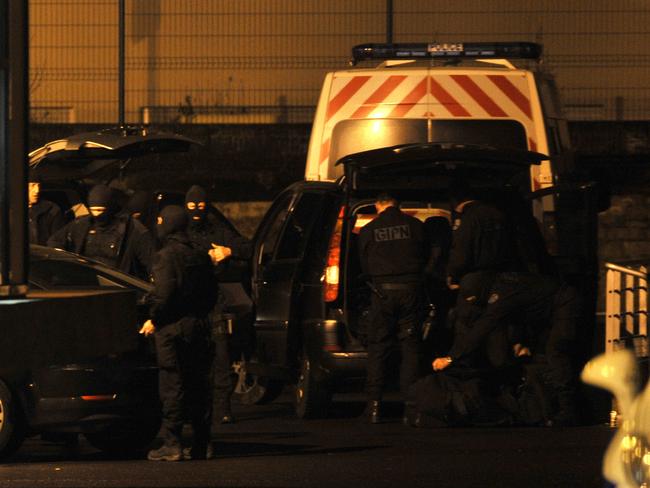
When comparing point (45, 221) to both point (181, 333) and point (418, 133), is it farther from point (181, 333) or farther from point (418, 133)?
point (181, 333)

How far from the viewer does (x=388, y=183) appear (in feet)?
43.7

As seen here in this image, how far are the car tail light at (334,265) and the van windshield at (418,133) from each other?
1.41 m

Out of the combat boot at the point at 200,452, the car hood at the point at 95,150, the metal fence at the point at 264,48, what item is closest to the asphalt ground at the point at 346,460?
the combat boot at the point at 200,452

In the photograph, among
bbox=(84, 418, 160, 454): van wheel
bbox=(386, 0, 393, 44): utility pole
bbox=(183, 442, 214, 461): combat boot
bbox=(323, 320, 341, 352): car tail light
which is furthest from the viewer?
bbox=(386, 0, 393, 44): utility pole

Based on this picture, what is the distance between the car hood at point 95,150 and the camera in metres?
16.2

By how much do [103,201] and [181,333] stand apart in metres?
3.97

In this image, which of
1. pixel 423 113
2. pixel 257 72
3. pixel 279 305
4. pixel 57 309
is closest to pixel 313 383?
pixel 279 305

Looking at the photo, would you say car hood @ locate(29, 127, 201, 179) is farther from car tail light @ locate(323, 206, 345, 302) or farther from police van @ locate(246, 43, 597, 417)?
car tail light @ locate(323, 206, 345, 302)

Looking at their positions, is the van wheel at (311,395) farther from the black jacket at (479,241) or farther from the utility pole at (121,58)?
the utility pole at (121,58)

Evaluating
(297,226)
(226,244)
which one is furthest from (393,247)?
(226,244)

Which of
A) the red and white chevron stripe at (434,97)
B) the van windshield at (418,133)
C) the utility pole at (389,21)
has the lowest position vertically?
the van windshield at (418,133)

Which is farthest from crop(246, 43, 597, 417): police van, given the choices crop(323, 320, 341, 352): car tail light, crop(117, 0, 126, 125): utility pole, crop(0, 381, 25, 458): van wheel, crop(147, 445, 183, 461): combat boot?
crop(117, 0, 126, 125): utility pole

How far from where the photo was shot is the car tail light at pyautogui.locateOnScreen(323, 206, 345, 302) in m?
12.8

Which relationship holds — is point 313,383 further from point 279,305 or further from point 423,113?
point 423,113
